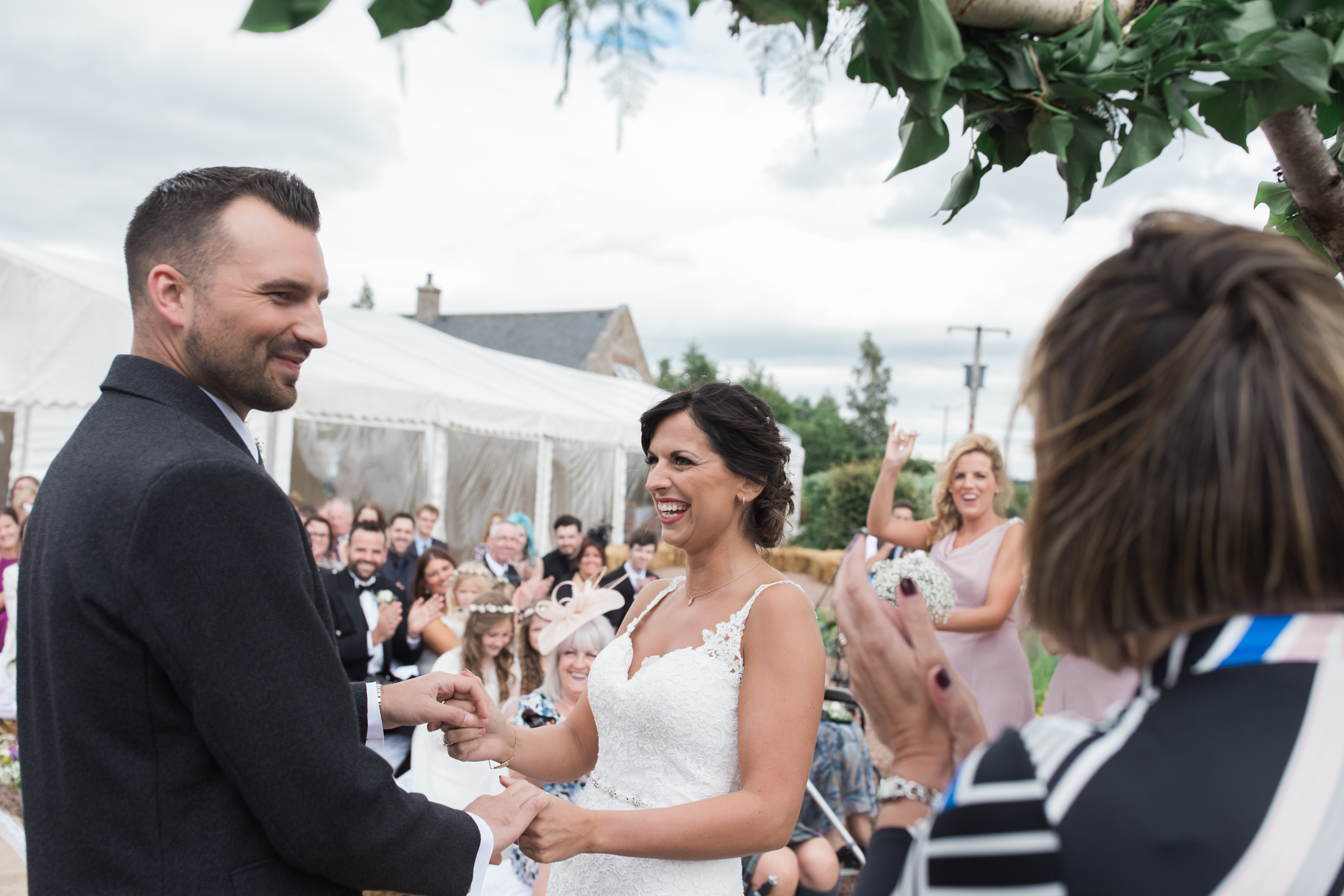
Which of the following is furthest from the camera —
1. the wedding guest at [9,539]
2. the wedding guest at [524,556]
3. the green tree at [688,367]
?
the green tree at [688,367]

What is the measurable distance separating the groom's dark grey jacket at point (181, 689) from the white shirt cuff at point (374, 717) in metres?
0.46

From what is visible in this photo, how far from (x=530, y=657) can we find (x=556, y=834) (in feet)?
11.5

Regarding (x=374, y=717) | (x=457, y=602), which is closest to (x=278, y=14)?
(x=374, y=717)

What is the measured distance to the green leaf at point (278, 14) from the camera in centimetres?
86

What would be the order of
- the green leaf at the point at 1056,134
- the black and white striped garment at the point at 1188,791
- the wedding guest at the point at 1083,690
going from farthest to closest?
the wedding guest at the point at 1083,690 → the green leaf at the point at 1056,134 → the black and white striped garment at the point at 1188,791

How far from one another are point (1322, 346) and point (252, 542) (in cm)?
131

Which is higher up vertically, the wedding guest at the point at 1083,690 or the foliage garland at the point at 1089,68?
the foliage garland at the point at 1089,68

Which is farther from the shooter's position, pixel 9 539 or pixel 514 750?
pixel 9 539

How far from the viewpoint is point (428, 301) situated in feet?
138

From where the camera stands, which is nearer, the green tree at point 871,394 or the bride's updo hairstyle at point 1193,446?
the bride's updo hairstyle at point 1193,446

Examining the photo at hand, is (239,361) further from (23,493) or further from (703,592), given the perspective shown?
(23,493)

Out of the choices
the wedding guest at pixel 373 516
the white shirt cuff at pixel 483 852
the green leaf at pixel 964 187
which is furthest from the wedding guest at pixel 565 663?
the green leaf at pixel 964 187

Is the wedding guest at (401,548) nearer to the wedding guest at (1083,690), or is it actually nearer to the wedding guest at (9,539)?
the wedding guest at (9,539)

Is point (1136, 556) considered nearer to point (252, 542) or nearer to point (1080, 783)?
point (1080, 783)
